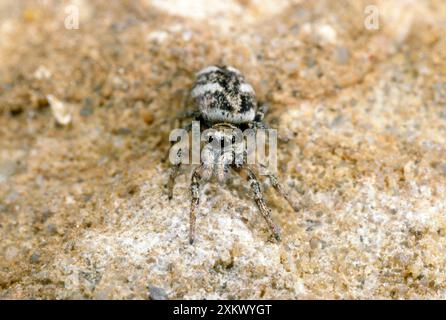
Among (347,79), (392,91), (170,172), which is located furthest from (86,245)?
(392,91)

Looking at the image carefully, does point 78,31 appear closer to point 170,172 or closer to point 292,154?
point 170,172

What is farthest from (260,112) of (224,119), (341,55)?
(341,55)

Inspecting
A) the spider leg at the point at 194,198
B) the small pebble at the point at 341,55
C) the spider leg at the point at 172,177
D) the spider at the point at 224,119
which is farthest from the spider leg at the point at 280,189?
the small pebble at the point at 341,55

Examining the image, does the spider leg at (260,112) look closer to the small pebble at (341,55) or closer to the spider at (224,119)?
the spider at (224,119)

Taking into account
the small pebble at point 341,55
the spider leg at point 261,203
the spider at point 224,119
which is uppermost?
the small pebble at point 341,55

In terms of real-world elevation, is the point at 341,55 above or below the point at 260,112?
above

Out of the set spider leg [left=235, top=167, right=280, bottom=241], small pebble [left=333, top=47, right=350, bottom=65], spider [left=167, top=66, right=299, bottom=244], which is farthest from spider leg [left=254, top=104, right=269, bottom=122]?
small pebble [left=333, top=47, right=350, bottom=65]

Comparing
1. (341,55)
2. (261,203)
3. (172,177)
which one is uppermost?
(341,55)

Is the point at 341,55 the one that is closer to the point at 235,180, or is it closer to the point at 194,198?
the point at 235,180
